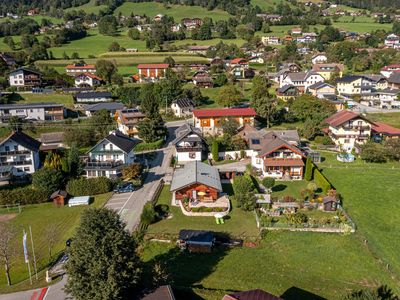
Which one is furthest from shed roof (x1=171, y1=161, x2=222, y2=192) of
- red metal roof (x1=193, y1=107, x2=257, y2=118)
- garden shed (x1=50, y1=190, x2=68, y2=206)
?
red metal roof (x1=193, y1=107, x2=257, y2=118)

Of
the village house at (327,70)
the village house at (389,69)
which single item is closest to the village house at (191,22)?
the village house at (327,70)

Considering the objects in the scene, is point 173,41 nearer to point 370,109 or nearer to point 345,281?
point 370,109

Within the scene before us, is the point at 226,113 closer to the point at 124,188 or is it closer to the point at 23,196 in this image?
the point at 124,188

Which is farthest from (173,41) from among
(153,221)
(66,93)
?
(153,221)

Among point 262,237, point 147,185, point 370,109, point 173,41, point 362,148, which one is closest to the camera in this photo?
point 262,237

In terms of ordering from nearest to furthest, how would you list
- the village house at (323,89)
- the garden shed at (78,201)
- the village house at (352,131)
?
the garden shed at (78,201)
the village house at (352,131)
the village house at (323,89)

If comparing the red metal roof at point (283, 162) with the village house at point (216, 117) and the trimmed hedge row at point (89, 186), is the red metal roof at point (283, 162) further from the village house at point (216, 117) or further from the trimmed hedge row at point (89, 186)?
the village house at point (216, 117)

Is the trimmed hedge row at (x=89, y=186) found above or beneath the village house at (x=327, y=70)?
beneath
